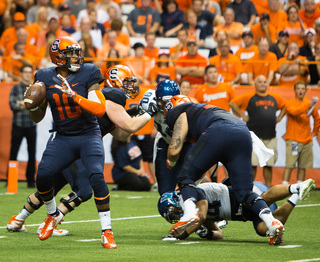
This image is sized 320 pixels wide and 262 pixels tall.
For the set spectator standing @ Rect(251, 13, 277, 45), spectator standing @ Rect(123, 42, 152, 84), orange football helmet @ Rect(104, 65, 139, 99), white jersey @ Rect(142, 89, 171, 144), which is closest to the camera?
orange football helmet @ Rect(104, 65, 139, 99)

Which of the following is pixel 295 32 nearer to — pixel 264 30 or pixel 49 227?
pixel 264 30

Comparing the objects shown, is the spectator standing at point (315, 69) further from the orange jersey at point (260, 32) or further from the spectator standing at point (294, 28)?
the orange jersey at point (260, 32)

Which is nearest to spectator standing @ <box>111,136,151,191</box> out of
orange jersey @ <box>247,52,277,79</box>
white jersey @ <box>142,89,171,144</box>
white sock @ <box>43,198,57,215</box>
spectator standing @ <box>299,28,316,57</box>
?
orange jersey @ <box>247,52,277,79</box>

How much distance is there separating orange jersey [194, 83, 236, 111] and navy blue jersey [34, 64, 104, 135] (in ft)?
19.0

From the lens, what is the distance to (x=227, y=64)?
12.8 meters

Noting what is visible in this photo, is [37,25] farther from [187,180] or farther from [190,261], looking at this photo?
[190,261]

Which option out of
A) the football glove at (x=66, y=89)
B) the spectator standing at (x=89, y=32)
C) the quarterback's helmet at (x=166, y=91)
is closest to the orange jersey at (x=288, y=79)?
the spectator standing at (x=89, y=32)

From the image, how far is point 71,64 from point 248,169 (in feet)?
6.49

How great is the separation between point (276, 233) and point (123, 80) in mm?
2451

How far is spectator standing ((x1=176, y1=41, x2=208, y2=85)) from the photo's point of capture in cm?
1306

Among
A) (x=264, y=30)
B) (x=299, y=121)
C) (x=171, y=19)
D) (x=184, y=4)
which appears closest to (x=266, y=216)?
(x=299, y=121)

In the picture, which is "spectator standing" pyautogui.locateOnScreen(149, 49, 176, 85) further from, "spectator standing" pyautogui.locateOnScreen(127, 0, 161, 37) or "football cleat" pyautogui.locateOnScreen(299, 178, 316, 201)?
"football cleat" pyautogui.locateOnScreen(299, 178, 316, 201)

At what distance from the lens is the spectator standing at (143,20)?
15.7 m

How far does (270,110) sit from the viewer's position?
11.5m
